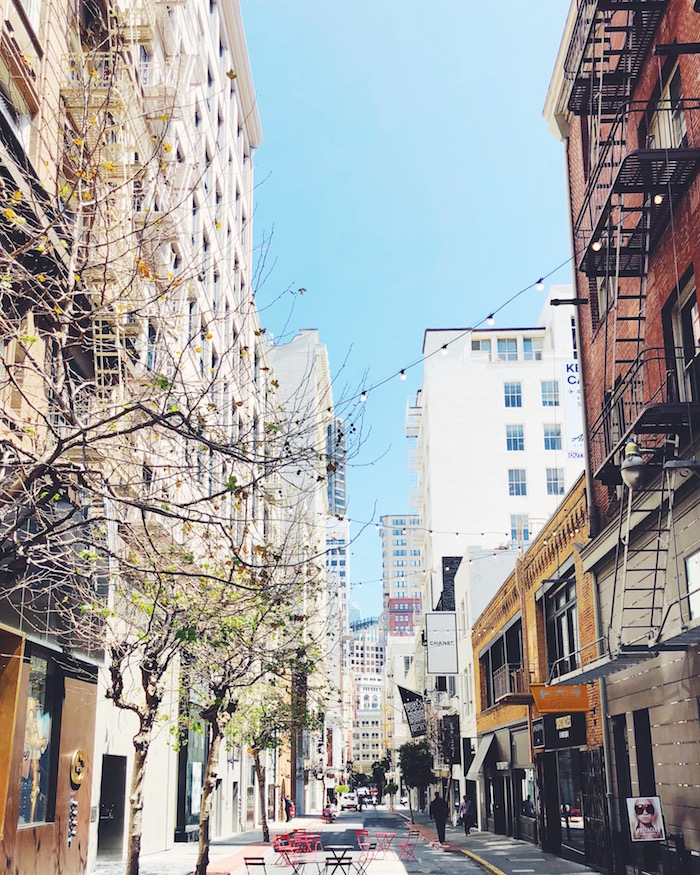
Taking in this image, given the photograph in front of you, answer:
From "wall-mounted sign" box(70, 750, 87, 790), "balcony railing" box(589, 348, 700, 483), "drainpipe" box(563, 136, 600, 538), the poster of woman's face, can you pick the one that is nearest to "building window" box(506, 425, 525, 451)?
"drainpipe" box(563, 136, 600, 538)

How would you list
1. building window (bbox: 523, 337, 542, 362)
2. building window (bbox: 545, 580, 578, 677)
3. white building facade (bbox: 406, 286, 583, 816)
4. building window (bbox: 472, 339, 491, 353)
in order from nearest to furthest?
1. building window (bbox: 545, 580, 578, 677)
2. white building facade (bbox: 406, 286, 583, 816)
3. building window (bbox: 523, 337, 542, 362)
4. building window (bbox: 472, 339, 491, 353)

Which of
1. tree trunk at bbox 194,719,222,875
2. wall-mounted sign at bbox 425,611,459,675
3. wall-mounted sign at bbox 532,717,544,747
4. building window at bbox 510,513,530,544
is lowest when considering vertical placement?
tree trunk at bbox 194,719,222,875

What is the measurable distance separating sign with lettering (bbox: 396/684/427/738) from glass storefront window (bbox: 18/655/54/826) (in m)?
42.1

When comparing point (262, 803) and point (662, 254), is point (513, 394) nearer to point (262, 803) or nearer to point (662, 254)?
point (262, 803)

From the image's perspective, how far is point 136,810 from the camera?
15703 mm

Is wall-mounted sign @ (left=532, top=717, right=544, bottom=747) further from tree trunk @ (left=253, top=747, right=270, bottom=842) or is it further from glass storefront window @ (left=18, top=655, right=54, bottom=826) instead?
glass storefront window @ (left=18, top=655, right=54, bottom=826)

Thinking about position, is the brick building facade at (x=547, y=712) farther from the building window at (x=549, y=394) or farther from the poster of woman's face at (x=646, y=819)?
the building window at (x=549, y=394)

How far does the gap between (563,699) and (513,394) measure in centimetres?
5282

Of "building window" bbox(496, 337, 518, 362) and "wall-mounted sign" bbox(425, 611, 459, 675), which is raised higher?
"building window" bbox(496, 337, 518, 362)

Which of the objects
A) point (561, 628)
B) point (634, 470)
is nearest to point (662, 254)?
point (634, 470)

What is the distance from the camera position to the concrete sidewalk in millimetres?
21625

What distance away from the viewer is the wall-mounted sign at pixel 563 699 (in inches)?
832

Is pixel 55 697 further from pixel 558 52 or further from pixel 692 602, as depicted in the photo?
pixel 558 52

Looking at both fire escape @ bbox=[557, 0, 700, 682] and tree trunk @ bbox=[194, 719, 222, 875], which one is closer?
fire escape @ bbox=[557, 0, 700, 682]
